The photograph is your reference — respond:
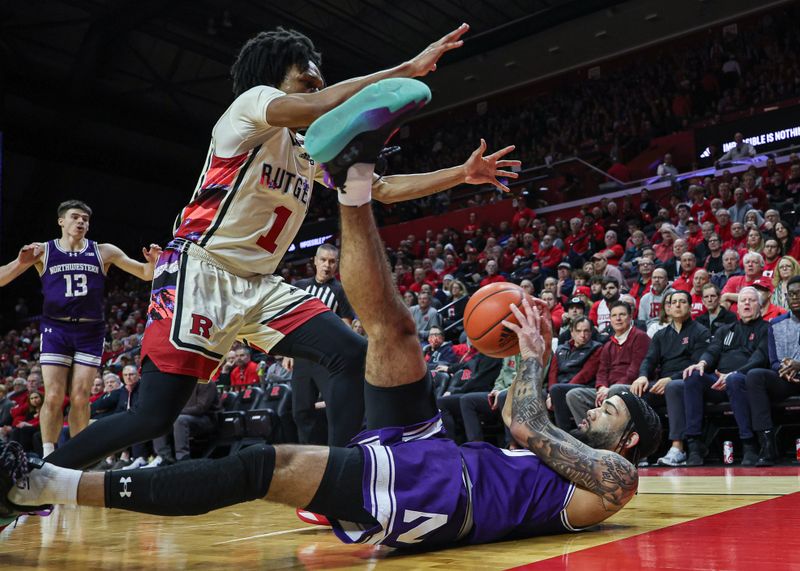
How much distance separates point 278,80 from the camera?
3127 millimetres

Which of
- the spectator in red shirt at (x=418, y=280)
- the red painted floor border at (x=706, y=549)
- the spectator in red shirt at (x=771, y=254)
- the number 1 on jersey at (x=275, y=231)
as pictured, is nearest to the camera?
the red painted floor border at (x=706, y=549)

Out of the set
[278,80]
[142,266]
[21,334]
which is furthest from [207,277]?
[21,334]

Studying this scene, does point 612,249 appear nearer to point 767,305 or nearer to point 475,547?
point 767,305

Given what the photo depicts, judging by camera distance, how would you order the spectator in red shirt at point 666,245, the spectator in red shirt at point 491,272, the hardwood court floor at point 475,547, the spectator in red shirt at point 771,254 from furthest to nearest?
the spectator in red shirt at point 491,272, the spectator in red shirt at point 666,245, the spectator in red shirt at point 771,254, the hardwood court floor at point 475,547

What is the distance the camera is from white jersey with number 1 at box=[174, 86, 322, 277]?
9.78 ft

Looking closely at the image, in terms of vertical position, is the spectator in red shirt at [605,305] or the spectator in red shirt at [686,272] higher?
the spectator in red shirt at [686,272]

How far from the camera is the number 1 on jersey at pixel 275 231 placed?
306 centimetres

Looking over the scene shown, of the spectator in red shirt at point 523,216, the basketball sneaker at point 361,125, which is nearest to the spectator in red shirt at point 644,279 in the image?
the spectator in red shirt at point 523,216

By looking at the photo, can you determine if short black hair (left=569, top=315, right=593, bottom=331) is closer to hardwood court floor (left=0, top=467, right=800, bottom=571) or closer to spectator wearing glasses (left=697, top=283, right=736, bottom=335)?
spectator wearing glasses (left=697, top=283, right=736, bottom=335)

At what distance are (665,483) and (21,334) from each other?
19.9 m

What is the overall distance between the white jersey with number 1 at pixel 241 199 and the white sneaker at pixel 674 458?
4547 millimetres

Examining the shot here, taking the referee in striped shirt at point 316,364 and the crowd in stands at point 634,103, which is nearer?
the referee in striped shirt at point 316,364

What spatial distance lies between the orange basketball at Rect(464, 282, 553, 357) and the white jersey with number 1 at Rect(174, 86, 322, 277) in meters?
0.83

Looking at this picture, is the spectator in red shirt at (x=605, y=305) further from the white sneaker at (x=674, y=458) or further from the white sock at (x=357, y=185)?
the white sock at (x=357, y=185)
